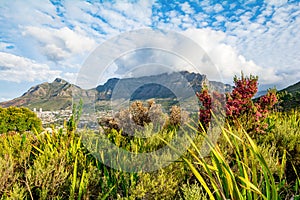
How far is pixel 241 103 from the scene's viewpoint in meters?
4.22

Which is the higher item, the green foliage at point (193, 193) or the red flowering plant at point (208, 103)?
the red flowering plant at point (208, 103)

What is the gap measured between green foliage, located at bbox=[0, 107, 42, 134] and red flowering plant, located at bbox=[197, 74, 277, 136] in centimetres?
1565

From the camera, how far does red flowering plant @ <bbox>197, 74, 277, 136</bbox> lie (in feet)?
13.4

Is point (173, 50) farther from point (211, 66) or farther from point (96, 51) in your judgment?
point (96, 51)

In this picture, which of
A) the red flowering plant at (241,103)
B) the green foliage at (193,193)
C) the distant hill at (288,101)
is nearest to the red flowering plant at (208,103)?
the red flowering plant at (241,103)

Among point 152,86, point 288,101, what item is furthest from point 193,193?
point 288,101

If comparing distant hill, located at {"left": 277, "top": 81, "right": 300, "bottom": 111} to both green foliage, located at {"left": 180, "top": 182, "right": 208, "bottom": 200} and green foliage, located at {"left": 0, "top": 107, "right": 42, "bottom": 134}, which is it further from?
green foliage, located at {"left": 0, "top": 107, "right": 42, "bottom": 134}

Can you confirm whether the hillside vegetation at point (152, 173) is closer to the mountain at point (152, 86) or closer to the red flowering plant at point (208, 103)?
the mountain at point (152, 86)

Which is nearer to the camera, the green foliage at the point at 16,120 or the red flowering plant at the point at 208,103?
the red flowering plant at the point at 208,103

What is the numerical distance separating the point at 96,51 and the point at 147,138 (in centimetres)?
144

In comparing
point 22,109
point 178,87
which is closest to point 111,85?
point 178,87

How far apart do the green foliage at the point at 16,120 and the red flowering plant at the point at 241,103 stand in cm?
1565

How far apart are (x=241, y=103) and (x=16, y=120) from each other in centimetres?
1822

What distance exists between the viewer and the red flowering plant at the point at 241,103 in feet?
13.4
